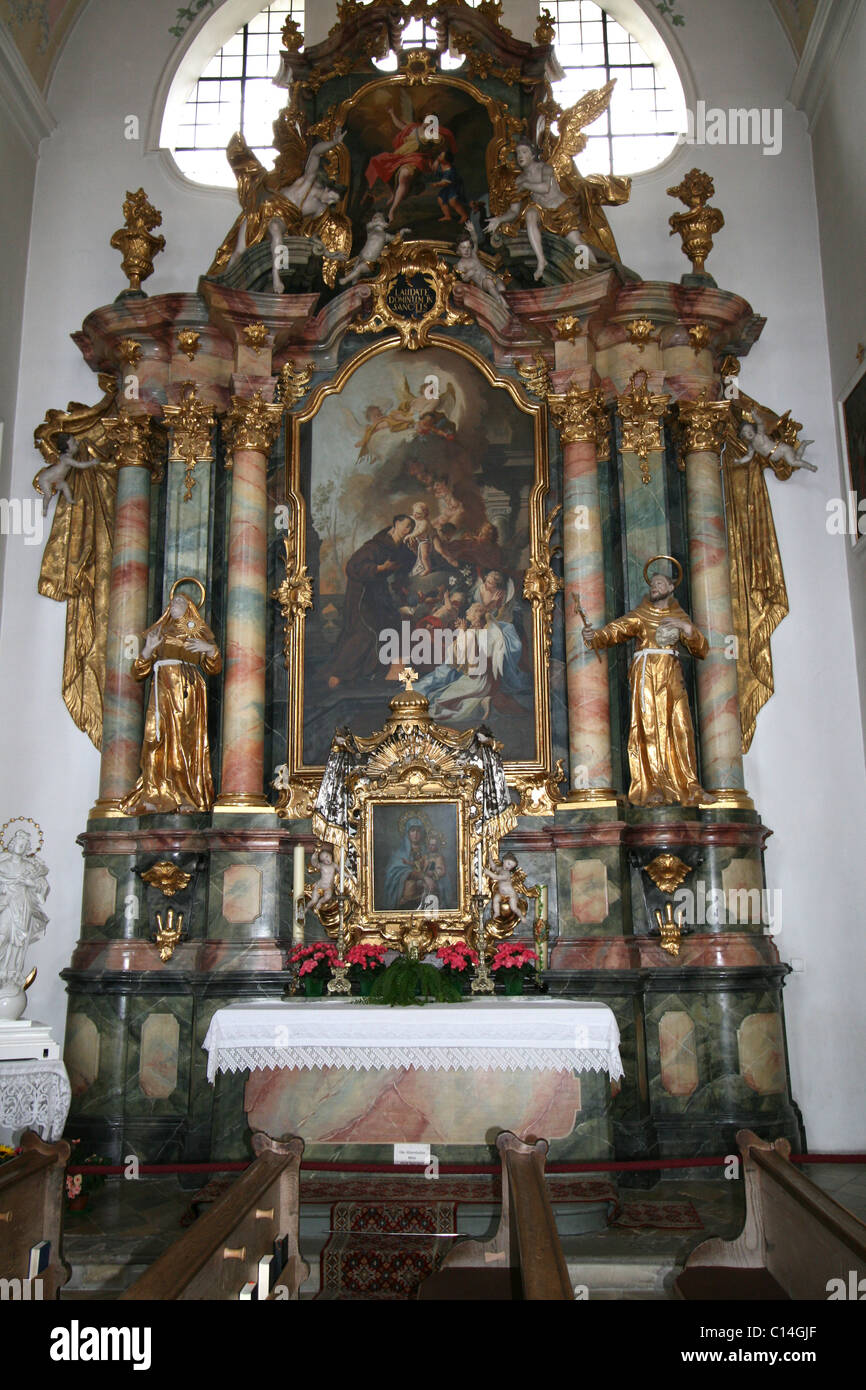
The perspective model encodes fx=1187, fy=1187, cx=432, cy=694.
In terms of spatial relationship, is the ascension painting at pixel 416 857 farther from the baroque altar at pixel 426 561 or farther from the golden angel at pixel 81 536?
the golden angel at pixel 81 536

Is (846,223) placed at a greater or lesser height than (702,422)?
greater

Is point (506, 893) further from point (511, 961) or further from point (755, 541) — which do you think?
point (755, 541)

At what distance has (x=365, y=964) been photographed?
887 centimetres

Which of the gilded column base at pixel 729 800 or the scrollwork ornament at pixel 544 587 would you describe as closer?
the gilded column base at pixel 729 800

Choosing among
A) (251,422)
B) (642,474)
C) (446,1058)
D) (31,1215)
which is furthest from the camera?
(251,422)

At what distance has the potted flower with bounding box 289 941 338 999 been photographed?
8.93 m

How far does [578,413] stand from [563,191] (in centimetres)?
206

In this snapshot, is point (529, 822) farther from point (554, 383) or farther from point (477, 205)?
point (477, 205)

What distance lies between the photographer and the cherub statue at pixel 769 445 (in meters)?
10.3

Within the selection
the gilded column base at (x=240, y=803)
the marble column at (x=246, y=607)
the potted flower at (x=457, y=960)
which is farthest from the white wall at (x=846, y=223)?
the gilded column base at (x=240, y=803)

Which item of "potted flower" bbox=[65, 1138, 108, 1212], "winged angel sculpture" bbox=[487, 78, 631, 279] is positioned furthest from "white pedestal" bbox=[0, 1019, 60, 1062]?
"winged angel sculpture" bbox=[487, 78, 631, 279]

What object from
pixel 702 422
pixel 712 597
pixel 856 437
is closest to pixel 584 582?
pixel 712 597

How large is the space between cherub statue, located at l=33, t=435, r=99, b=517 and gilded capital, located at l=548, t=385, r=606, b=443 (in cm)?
426

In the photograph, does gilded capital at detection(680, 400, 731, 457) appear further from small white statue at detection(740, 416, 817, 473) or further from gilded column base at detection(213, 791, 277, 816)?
gilded column base at detection(213, 791, 277, 816)
